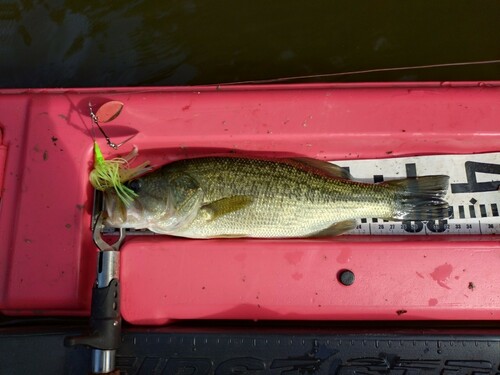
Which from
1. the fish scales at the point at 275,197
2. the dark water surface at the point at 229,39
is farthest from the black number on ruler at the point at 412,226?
the dark water surface at the point at 229,39

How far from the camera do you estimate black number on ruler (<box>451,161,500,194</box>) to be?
2.62m

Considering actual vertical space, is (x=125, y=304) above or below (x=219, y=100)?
below

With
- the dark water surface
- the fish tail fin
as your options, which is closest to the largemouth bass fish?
the fish tail fin

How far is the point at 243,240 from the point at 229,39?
2061mm

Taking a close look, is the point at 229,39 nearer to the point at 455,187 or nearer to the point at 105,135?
the point at 105,135

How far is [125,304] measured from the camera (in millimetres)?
2492

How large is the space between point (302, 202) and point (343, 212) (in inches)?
10.0

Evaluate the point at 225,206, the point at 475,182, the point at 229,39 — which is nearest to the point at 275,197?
the point at 225,206

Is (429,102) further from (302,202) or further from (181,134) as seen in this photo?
(181,134)

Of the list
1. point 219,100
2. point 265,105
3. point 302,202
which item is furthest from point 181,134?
point 302,202

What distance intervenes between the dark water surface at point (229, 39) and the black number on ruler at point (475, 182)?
1232 millimetres

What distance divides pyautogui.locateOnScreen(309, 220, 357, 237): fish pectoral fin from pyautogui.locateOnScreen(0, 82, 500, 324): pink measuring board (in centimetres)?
9

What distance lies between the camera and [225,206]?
2.54m

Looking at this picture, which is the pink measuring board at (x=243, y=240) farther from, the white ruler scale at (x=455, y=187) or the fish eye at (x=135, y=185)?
the fish eye at (x=135, y=185)
